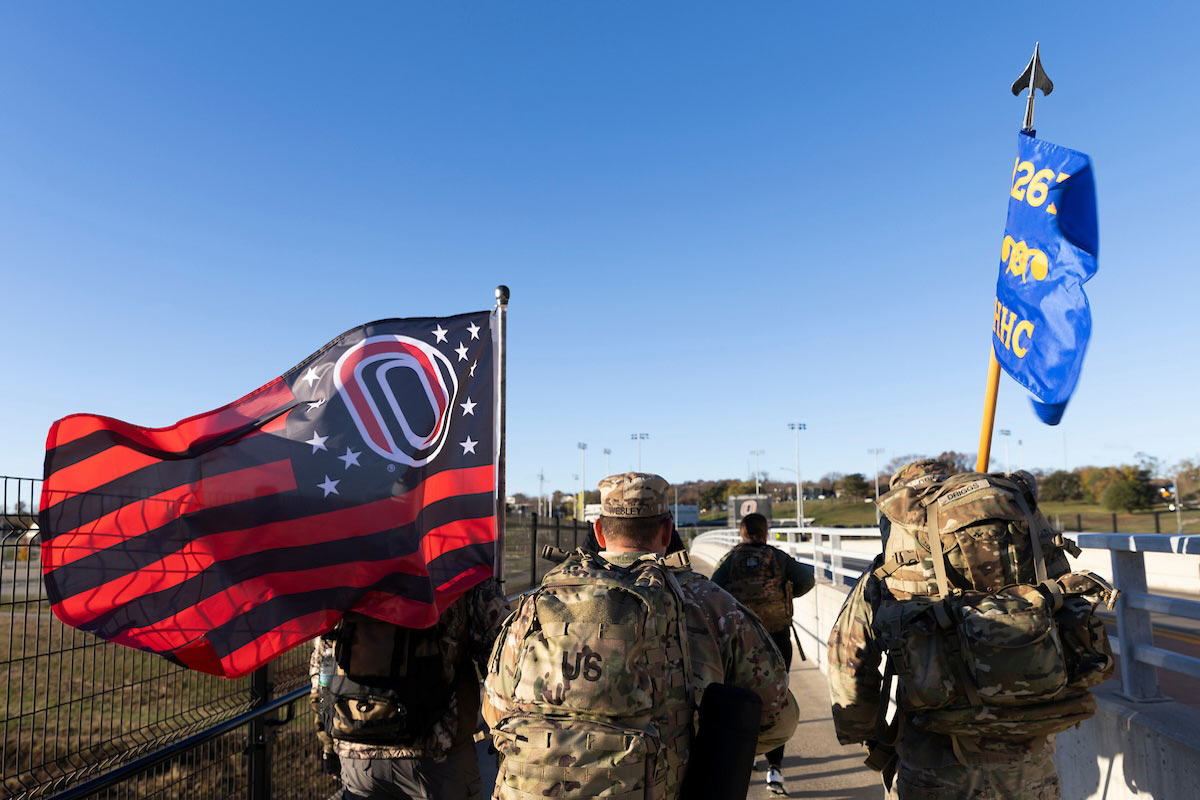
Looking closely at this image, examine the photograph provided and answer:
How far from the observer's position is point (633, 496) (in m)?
2.97

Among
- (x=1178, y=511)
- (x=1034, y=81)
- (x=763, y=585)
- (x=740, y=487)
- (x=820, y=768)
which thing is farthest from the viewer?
(x=740, y=487)

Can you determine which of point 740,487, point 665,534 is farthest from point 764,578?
point 740,487

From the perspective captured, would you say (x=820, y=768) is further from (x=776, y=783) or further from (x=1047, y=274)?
(x=1047, y=274)

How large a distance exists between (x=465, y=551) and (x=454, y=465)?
48cm

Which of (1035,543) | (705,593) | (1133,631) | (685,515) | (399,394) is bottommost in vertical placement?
(685,515)

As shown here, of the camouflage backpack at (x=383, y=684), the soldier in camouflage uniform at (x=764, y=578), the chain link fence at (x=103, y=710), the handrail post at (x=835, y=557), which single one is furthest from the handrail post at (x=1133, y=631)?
the handrail post at (x=835, y=557)

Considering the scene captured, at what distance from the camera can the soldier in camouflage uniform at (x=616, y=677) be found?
2.38m

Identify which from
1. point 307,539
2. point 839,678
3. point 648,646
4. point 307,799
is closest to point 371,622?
point 307,539

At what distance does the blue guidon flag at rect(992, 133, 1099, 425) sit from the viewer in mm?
4277

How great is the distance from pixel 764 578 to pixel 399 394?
→ 3734mm

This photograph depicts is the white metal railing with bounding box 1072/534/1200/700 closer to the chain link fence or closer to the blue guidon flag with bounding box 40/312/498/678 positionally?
the blue guidon flag with bounding box 40/312/498/678

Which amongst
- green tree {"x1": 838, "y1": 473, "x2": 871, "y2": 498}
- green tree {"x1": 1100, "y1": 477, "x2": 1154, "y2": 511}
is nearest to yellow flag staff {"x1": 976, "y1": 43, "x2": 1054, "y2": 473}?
green tree {"x1": 1100, "y1": 477, "x2": 1154, "y2": 511}

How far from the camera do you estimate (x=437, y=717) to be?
140 inches

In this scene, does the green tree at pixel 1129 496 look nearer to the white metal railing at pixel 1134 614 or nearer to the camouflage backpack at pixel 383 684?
the white metal railing at pixel 1134 614
